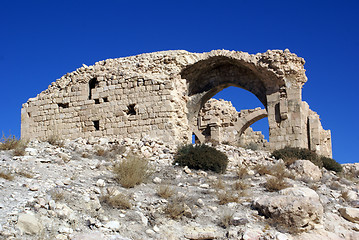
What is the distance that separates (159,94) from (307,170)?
506 centimetres

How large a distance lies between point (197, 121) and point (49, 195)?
55.1 feet

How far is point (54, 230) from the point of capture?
580 cm

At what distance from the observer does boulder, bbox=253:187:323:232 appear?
716cm

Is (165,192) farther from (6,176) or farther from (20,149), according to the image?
(20,149)

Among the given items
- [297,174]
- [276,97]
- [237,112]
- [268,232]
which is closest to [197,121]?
[237,112]

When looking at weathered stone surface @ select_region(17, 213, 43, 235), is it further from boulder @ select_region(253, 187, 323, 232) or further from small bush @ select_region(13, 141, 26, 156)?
small bush @ select_region(13, 141, 26, 156)

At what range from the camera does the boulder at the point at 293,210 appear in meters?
7.16

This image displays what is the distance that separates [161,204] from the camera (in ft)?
24.3

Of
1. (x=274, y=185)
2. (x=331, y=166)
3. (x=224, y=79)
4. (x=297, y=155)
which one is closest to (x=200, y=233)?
(x=274, y=185)

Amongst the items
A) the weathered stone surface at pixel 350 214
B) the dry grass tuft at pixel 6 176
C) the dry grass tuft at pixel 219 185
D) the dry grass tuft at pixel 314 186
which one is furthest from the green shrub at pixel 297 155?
the dry grass tuft at pixel 6 176

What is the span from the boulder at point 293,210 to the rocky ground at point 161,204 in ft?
0.05

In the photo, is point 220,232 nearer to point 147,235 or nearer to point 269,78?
point 147,235

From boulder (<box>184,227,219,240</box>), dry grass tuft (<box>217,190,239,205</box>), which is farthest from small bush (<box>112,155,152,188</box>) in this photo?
boulder (<box>184,227,219,240</box>)

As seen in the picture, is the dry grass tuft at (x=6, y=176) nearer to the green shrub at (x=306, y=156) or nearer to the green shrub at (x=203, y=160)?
the green shrub at (x=203, y=160)
